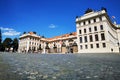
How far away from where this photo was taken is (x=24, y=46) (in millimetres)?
83312

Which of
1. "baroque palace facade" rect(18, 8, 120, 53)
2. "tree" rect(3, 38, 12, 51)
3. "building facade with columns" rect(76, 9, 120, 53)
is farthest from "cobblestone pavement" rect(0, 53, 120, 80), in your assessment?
"tree" rect(3, 38, 12, 51)

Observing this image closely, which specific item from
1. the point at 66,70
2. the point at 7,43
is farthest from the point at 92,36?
the point at 7,43

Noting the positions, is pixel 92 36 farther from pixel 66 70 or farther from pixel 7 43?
pixel 7 43

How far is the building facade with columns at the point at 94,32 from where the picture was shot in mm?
43375

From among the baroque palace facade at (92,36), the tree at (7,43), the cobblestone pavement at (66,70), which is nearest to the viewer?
the cobblestone pavement at (66,70)

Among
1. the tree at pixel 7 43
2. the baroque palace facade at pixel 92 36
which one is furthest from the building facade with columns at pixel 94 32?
the tree at pixel 7 43

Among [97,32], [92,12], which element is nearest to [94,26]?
[97,32]

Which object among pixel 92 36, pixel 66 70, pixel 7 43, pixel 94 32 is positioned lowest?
pixel 66 70

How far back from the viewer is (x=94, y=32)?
4625 centimetres

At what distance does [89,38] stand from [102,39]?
4.84m

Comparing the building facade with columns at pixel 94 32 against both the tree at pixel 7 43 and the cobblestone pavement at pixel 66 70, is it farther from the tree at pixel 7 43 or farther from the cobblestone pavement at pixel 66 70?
the tree at pixel 7 43

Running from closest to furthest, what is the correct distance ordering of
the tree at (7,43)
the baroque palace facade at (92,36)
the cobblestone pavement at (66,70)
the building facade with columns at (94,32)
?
the cobblestone pavement at (66,70), the baroque palace facade at (92,36), the building facade with columns at (94,32), the tree at (7,43)

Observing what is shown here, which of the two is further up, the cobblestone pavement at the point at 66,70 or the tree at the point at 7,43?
the tree at the point at 7,43

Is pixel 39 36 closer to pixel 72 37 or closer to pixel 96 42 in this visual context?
pixel 72 37
